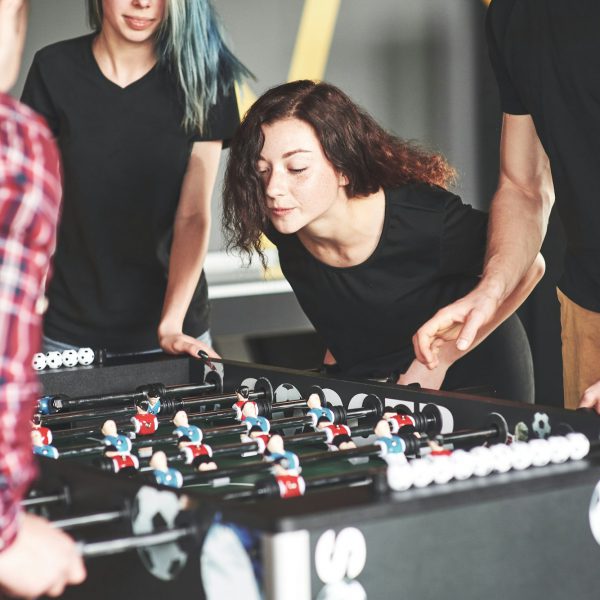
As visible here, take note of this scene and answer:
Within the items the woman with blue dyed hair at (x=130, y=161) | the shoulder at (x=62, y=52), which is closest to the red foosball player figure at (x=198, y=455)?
the woman with blue dyed hair at (x=130, y=161)

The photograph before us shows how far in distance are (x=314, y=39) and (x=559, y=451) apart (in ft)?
11.6

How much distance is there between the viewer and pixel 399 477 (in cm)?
128

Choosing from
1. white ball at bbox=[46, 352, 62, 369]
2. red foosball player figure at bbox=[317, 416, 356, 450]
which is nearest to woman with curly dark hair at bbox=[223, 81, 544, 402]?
white ball at bbox=[46, 352, 62, 369]

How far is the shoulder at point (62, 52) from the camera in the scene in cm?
298

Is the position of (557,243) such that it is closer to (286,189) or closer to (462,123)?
(462,123)

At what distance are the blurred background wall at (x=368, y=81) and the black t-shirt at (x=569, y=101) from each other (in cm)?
214

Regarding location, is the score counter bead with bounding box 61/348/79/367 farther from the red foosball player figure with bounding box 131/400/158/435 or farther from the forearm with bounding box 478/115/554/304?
the forearm with bounding box 478/115/554/304

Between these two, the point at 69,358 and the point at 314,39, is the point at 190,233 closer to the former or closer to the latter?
the point at 69,358

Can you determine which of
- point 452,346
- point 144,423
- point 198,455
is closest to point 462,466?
point 198,455

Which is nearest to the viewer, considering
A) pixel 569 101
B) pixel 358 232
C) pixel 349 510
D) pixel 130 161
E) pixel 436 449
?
pixel 349 510

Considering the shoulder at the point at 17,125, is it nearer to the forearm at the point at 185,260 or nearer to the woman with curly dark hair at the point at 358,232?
the woman with curly dark hair at the point at 358,232

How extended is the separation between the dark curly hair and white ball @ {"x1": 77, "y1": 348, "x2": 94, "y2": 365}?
450mm

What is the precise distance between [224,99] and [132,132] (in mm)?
270

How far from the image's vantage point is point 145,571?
1.31 metres
